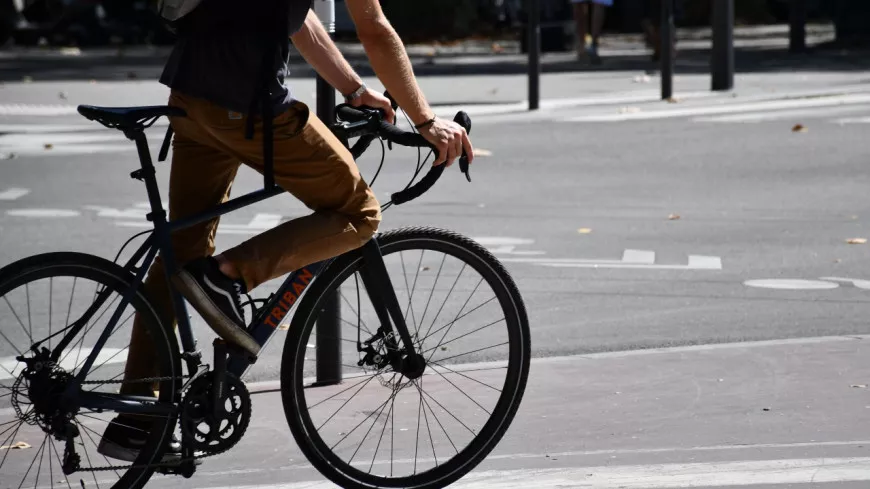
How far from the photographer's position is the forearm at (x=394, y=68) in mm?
4219

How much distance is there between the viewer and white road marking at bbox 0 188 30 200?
1130 centimetres

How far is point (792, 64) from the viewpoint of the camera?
908 inches

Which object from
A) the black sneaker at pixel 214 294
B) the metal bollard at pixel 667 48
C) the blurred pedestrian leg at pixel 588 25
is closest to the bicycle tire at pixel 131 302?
the black sneaker at pixel 214 294

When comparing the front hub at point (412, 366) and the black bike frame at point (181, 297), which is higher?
the black bike frame at point (181, 297)

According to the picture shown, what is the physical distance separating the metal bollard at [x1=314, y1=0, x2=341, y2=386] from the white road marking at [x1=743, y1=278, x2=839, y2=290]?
2884mm

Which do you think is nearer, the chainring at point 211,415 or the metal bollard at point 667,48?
the chainring at point 211,415

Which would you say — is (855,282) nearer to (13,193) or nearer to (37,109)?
(13,193)

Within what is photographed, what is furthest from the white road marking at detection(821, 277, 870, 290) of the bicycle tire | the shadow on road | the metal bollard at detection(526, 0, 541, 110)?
the shadow on road

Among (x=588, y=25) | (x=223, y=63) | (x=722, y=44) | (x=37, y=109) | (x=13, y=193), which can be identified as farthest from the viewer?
(x=588, y=25)

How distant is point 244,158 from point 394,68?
0.44m

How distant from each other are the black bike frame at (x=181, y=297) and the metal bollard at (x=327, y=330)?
721mm

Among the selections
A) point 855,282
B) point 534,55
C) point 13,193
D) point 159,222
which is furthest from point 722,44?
point 159,222

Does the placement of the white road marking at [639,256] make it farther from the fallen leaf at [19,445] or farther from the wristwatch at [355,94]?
the fallen leaf at [19,445]

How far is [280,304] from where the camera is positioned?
14.5ft
